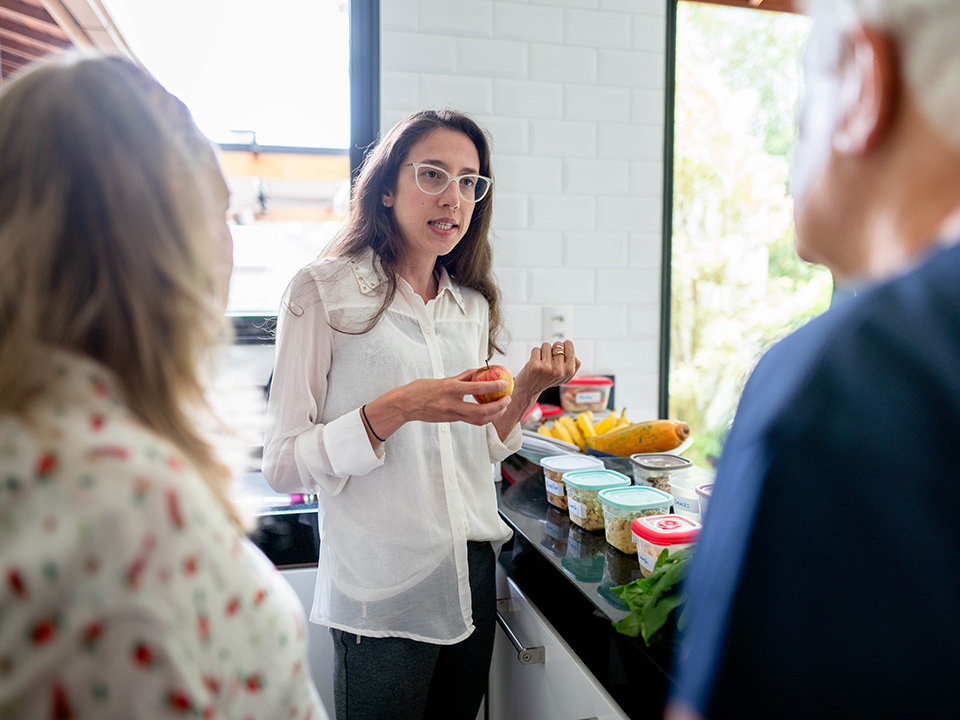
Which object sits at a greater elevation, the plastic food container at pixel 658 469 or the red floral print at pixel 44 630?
the red floral print at pixel 44 630

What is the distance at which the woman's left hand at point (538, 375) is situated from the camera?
1.45m

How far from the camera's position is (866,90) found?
44 centimetres

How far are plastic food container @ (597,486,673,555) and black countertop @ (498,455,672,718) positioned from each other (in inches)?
1.1

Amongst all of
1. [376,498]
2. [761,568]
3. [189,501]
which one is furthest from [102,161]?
[376,498]

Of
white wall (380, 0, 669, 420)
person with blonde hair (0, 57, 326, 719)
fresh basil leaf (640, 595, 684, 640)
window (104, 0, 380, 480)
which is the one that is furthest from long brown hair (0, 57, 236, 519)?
white wall (380, 0, 669, 420)

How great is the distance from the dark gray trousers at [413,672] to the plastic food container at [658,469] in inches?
15.6

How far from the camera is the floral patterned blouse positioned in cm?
42

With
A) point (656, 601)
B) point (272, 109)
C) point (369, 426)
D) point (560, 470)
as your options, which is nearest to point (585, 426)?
point (560, 470)

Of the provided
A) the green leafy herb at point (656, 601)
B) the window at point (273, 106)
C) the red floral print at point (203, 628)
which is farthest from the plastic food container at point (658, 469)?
the window at point (273, 106)

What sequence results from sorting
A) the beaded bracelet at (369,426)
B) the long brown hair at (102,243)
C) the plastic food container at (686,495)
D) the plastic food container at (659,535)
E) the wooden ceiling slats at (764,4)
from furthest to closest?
the wooden ceiling slats at (764,4) < the plastic food container at (686,495) < the beaded bracelet at (369,426) < the plastic food container at (659,535) < the long brown hair at (102,243)

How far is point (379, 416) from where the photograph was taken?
1190mm

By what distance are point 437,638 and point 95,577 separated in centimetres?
95

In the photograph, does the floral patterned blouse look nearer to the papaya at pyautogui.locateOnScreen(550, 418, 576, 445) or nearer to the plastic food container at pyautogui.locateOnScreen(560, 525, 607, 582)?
the plastic food container at pyautogui.locateOnScreen(560, 525, 607, 582)

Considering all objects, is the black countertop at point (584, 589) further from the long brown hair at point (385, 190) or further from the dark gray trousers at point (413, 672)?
the long brown hair at point (385, 190)
